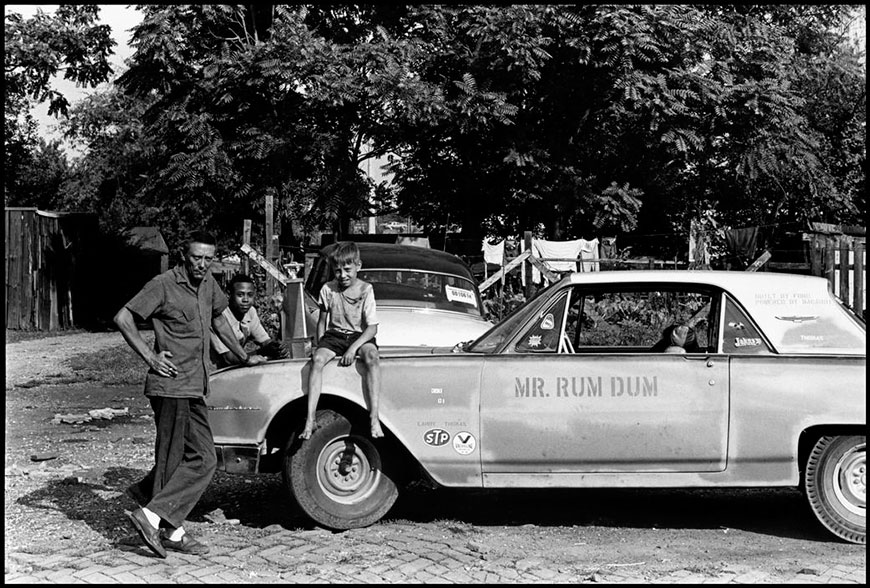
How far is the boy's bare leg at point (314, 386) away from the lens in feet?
21.1

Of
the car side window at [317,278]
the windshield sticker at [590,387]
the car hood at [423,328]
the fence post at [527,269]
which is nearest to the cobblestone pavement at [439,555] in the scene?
the windshield sticker at [590,387]

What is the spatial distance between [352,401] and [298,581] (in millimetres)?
1360

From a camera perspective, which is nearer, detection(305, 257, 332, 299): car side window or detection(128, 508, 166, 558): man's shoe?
detection(128, 508, 166, 558): man's shoe

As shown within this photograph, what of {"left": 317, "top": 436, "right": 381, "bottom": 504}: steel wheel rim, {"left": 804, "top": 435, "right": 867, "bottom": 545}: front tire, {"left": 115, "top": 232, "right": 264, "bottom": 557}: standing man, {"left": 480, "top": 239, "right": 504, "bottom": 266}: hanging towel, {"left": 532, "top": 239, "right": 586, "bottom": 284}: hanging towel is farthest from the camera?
{"left": 480, "top": 239, "right": 504, "bottom": 266}: hanging towel

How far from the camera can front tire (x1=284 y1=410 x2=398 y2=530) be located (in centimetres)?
654

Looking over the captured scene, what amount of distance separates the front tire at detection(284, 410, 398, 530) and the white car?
3214 millimetres

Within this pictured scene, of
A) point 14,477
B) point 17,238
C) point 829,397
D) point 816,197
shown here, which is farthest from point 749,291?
point 816,197

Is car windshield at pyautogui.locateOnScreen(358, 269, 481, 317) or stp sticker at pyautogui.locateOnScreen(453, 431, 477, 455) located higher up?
car windshield at pyautogui.locateOnScreen(358, 269, 481, 317)

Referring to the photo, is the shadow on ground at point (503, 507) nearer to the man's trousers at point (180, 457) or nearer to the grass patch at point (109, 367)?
the man's trousers at point (180, 457)

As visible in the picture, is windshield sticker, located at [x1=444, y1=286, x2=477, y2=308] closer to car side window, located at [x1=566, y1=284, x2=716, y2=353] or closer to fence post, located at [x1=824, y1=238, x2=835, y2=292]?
car side window, located at [x1=566, y1=284, x2=716, y2=353]

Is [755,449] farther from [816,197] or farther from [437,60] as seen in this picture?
[816,197]

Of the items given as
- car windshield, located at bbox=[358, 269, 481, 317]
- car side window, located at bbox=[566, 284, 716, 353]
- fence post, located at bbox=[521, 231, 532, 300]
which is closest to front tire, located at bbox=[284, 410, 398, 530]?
car side window, located at bbox=[566, 284, 716, 353]

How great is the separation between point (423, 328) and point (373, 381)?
3.74 metres

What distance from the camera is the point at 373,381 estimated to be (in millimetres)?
6445
